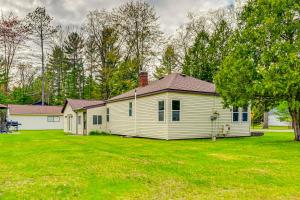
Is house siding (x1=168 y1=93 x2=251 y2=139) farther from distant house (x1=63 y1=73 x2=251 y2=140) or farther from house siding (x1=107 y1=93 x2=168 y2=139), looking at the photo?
house siding (x1=107 y1=93 x2=168 y2=139)

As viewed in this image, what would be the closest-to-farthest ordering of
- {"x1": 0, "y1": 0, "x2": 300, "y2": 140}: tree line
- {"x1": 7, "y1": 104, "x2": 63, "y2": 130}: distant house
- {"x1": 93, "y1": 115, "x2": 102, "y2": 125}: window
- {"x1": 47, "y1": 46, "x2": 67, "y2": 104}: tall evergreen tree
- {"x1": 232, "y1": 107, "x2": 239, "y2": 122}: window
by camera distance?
1. {"x1": 232, "y1": 107, "x2": 239, "y2": 122}: window
2. {"x1": 93, "y1": 115, "x2": 102, "y2": 125}: window
3. {"x1": 0, "y1": 0, "x2": 300, "y2": 140}: tree line
4. {"x1": 7, "y1": 104, "x2": 63, "y2": 130}: distant house
5. {"x1": 47, "y1": 46, "x2": 67, "y2": 104}: tall evergreen tree

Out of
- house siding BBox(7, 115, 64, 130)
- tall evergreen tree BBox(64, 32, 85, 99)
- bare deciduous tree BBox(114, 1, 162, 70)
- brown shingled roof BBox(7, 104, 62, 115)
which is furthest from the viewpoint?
tall evergreen tree BBox(64, 32, 85, 99)

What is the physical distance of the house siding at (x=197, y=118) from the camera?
1845 centimetres

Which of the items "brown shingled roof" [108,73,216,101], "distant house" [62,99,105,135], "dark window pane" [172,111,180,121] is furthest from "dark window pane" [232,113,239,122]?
"distant house" [62,99,105,135]

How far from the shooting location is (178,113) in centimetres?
1855

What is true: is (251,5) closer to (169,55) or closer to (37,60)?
(169,55)

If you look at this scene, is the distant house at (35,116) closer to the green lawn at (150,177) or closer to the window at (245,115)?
the window at (245,115)

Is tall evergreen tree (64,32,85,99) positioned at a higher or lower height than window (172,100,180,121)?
higher

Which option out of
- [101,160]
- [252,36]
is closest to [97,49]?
[252,36]

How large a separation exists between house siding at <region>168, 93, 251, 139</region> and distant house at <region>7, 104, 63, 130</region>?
24696mm

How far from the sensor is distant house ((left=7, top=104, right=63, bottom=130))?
37656 millimetres

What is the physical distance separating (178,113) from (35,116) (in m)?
25.3

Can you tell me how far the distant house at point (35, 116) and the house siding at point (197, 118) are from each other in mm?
24696

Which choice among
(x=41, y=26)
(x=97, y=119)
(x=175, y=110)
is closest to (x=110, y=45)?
(x=41, y=26)
